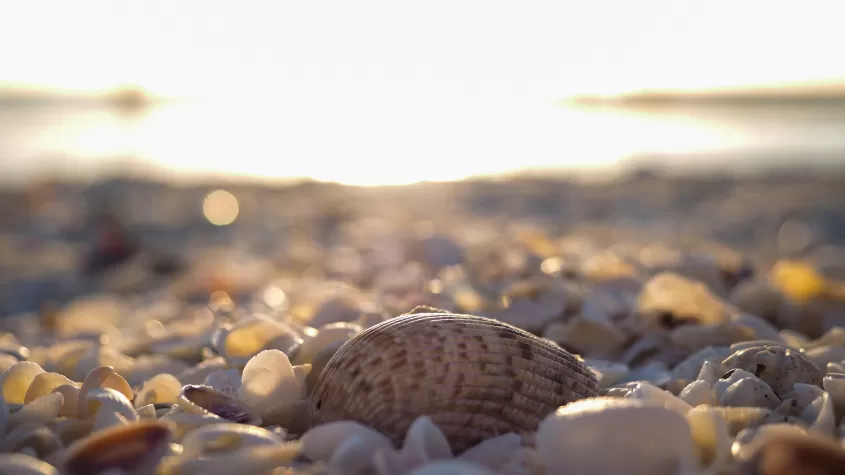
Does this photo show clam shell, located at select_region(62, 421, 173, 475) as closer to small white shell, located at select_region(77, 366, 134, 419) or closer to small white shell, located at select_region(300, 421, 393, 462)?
small white shell, located at select_region(300, 421, 393, 462)

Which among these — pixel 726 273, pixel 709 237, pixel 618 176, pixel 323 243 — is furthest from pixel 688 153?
pixel 726 273

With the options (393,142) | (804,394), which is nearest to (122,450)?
(804,394)

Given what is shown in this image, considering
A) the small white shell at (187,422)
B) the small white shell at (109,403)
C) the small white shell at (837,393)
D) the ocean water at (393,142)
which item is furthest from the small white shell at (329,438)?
the ocean water at (393,142)

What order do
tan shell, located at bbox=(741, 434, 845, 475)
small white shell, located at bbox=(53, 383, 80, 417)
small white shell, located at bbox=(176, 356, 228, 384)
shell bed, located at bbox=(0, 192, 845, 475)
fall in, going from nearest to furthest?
tan shell, located at bbox=(741, 434, 845, 475) < shell bed, located at bbox=(0, 192, 845, 475) < small white shell, located at bbox=(53, 383, 80, 417) < small white shell, located at bbox=(176, 356, 228, 384)

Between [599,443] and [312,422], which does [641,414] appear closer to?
[599,443]

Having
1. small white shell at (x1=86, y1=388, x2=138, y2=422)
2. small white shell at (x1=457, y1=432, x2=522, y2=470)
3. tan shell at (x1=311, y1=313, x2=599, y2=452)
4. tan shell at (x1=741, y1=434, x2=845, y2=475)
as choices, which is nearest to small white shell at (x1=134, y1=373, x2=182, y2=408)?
small white shell at (x1=86, y1=388, x2=138, y2=422)

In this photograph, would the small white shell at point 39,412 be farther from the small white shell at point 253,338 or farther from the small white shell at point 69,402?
the small white shell at point 253,338
